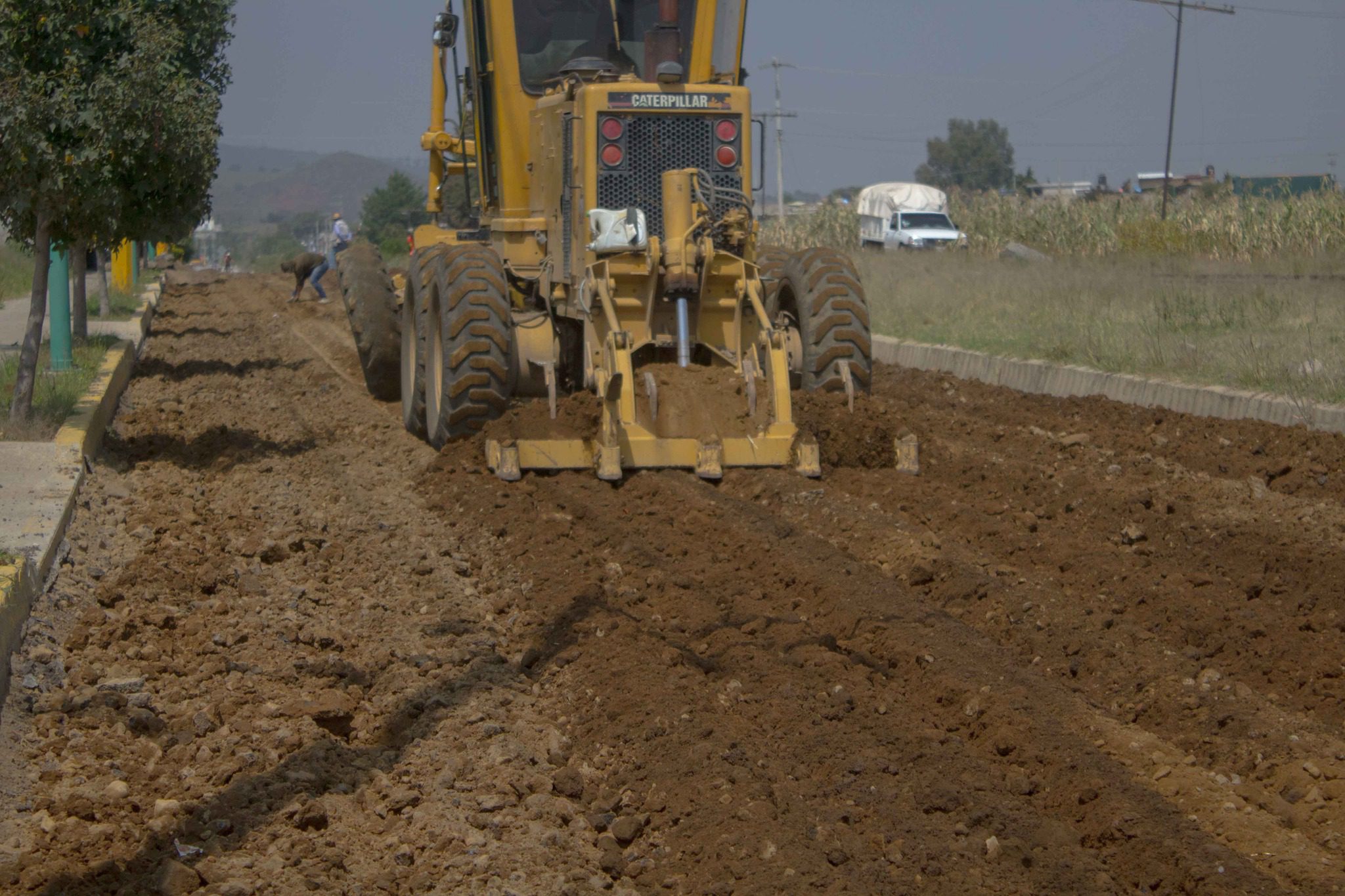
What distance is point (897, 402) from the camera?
498 inches

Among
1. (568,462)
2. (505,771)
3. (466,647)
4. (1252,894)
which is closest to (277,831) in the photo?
(505,771)

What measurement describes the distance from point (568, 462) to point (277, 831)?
4.64 meters

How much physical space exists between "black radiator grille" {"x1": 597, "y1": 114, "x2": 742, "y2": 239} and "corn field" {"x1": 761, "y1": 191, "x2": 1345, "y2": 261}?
13.0m

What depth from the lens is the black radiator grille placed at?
30.2 ft

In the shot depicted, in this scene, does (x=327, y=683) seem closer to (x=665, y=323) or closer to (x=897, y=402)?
(x=665, y=323)

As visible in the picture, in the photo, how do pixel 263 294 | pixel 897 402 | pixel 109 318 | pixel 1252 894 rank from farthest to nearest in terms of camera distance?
1. pixel 263 294
2. pixel 109 318
3. pixel 897 402
4. pixel 1252 894

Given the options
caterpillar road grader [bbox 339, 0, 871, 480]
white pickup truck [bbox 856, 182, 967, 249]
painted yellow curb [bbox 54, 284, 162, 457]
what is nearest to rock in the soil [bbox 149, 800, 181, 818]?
caterpillar road grader [bbox 339, 0, 871, 480]

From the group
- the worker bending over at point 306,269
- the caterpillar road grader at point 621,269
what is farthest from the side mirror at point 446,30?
the worker bending over at point 306,269

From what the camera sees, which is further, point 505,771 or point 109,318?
point 109,318

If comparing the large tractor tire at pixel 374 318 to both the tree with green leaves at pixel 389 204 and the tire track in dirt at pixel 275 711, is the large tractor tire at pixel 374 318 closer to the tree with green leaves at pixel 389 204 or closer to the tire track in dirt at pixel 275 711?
the tire track in dirt at pixel 275 711

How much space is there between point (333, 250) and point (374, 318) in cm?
1803

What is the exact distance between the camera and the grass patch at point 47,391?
9.33 metres

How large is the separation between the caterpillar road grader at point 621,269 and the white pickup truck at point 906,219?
27.8 metres

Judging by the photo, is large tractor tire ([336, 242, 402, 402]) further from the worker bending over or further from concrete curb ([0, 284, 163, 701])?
the worker bending over
